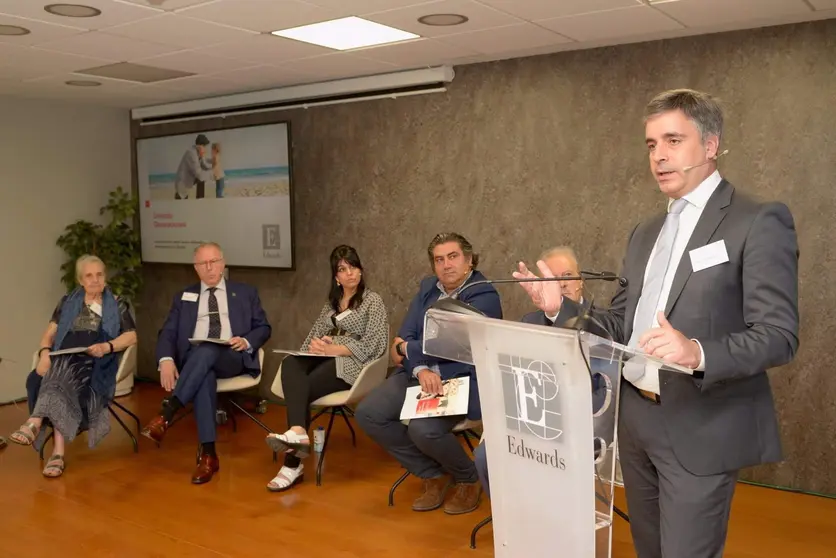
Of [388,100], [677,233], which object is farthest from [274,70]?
[677,233]

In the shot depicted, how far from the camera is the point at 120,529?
4066mm

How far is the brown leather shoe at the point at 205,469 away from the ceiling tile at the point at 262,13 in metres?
2.50

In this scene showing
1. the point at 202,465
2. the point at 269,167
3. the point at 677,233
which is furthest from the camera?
the point at 269,167

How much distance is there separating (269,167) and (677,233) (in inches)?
193

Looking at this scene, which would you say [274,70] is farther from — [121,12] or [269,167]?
[121,12]

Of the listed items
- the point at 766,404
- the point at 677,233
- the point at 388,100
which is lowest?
the point at 766,404

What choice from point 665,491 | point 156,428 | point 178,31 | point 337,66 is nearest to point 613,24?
point 337,66

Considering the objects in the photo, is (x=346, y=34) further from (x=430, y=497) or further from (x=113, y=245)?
(x=113, y=245)

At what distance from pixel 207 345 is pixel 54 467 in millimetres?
1145

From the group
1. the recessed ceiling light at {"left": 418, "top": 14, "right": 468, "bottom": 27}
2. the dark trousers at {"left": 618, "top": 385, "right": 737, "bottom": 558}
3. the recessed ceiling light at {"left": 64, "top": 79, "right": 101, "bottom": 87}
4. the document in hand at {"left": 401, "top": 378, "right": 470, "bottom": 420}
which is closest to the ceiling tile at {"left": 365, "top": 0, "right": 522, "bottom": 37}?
the recessed ceiling light at {"left": 418, "top": 14, "right": 468, "bottom": 27}

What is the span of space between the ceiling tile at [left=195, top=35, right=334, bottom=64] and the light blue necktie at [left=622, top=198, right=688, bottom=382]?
3161 millimetres

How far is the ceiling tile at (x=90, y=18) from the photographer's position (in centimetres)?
388

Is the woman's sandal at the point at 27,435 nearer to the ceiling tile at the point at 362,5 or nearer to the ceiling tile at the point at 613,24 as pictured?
the ceiling tile at the point at 362,5

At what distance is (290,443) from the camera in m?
4.57
